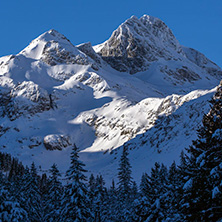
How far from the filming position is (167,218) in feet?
92.7

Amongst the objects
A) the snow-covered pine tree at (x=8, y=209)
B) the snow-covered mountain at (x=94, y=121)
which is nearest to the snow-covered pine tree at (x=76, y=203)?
the snow-covered pine tree at (x=8, y=209)

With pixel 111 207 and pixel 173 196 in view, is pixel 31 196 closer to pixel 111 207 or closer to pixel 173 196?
pixel 111 207

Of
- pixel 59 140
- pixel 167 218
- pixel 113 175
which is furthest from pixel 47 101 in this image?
pixel 167 218

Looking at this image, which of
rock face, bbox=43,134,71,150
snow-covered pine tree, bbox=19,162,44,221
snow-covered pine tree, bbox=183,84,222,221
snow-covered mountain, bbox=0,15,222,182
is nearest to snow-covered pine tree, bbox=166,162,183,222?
snow-covered pine tree, bbox=183,84,222,221

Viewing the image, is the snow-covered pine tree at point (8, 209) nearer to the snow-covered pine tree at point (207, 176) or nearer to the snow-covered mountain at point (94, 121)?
the snow-covered pine tree at point (207, 176)

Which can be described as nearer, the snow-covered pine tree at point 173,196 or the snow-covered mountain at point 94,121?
the snow-covered pine tree at point 173,196

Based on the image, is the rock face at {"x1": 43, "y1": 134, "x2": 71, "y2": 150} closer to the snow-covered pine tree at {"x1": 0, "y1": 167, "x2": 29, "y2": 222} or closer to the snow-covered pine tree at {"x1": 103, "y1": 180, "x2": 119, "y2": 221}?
the snow-covered pine tree at {"x1": 103, "y1": 180, "x2": 119, "y2": 221}

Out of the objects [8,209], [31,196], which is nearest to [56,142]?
[31,196]

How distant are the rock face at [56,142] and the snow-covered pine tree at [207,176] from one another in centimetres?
12790

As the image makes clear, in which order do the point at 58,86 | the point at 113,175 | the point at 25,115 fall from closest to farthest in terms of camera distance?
1. the point at 113,175
2. the point at 25,115
3. the point at 58,86

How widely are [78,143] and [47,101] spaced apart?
36.3 m

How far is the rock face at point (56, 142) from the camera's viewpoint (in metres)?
147

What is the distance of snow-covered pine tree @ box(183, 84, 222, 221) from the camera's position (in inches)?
762

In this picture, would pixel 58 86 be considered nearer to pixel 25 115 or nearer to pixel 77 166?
pixel 25 115
